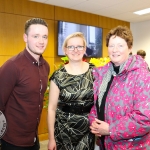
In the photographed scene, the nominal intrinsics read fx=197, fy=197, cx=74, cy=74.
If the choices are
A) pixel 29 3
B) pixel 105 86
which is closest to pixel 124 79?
pixel 105 86

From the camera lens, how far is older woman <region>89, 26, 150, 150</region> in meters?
1.29

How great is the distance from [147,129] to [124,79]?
0.36 m

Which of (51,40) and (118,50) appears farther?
Result: (51,40)

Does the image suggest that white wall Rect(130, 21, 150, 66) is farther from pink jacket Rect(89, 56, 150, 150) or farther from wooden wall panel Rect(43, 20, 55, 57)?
pink jacket Rect(89, 56, 150, 150)

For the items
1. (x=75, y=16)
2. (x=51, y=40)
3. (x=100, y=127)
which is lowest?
(x=100, y=127)

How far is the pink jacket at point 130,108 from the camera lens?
1277 millimetres

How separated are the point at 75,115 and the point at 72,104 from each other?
10 centimetres

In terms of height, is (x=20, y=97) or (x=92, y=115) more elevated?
(x=20, y=97)

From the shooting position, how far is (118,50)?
1.46 metres

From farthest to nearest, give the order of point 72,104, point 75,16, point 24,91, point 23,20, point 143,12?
point 143,12 < point 75,16 < point 23,20 < point 72,104 < point 24,91

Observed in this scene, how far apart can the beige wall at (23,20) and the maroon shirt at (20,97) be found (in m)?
2.45

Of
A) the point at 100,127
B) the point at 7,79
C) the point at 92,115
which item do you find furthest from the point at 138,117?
the point at 7,79

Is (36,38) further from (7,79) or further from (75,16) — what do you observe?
(75,16)

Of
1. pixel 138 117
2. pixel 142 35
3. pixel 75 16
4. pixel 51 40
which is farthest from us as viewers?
pixel 142 35
